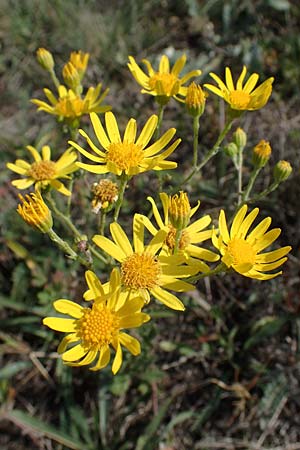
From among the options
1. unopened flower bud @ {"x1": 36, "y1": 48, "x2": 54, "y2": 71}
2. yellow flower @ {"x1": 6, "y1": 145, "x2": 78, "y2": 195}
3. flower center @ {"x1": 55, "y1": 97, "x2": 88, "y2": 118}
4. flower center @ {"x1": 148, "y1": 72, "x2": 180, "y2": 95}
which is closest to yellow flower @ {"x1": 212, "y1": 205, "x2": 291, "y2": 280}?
flower center @ {"x1": 148, "y1": 72, "x2": 180, "y2": 95}

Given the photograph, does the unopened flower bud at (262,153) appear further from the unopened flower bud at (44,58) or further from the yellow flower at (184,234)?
the unopened flower bud at (44,58)

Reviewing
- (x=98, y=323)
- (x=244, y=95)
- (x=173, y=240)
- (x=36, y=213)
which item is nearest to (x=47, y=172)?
(x=36, y=213)

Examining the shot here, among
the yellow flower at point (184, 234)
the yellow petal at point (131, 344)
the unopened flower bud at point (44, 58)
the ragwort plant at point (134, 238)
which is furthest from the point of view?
Result: the unopened flower bud at point (44, 58)

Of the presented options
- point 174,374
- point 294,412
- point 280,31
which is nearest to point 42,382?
point 174,374

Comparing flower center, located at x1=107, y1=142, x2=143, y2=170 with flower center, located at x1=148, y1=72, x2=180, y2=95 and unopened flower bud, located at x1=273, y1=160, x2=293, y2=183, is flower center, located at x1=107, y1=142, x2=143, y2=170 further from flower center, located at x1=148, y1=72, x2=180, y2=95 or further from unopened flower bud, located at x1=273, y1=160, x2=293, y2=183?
unopened flower bud, located at x1=273, y1=160, x2=293, y2=183

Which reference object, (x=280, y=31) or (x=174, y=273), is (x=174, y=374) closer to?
(x=174, y=273)

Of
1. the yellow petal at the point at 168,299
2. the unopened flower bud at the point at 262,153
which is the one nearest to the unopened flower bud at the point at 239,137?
the unopened flower bud at the point at 262,153
